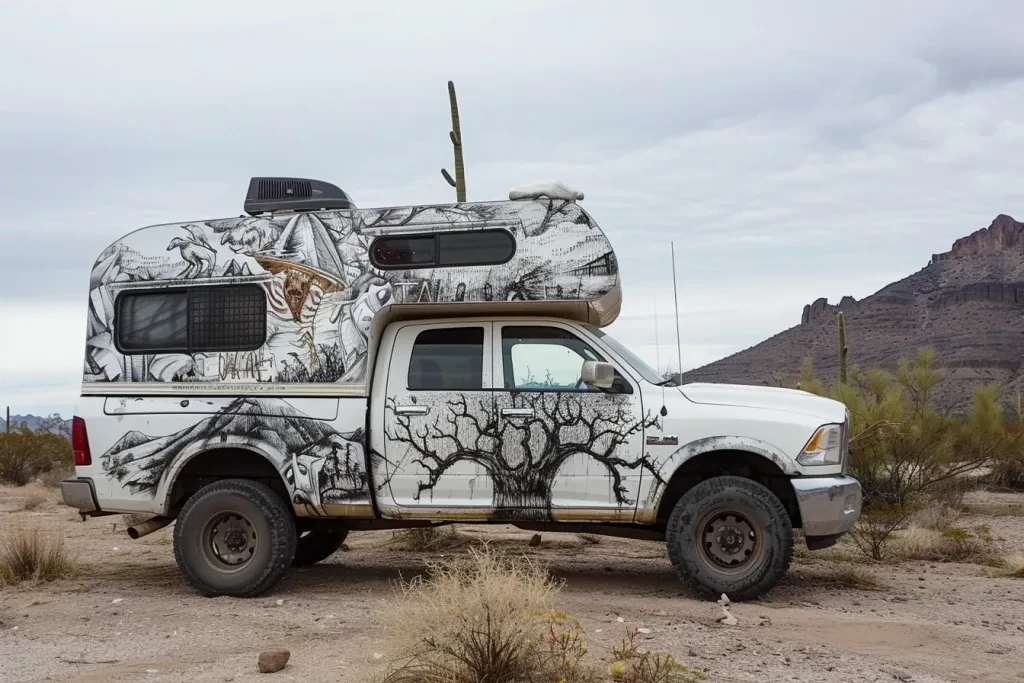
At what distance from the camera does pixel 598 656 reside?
20.6 ft

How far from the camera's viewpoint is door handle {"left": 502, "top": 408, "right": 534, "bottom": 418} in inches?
338

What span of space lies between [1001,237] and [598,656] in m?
61.5

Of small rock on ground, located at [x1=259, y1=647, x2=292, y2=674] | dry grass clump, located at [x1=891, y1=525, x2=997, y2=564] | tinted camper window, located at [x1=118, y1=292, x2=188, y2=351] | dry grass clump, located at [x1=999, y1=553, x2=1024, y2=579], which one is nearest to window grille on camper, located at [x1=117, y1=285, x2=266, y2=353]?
tinted camper window, located at [x1=118, y1=292, x2=188, y2=351]

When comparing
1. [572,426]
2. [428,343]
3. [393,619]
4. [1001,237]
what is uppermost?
[1001,237]

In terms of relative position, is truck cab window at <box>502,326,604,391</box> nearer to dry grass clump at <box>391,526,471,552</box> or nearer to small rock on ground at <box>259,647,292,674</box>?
small rock on ground at <box>259,647,292,674</box>

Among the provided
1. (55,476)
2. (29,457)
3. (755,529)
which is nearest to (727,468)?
(755,529)

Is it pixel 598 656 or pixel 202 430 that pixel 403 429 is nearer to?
pixel 202 430

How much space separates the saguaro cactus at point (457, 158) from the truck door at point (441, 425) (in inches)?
239

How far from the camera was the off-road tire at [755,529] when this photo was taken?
8.26m

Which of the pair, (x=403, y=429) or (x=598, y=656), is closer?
(x=598, y=656)

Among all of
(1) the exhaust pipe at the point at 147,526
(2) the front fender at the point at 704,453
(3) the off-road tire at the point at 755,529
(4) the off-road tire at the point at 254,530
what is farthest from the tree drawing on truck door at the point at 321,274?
(3) the off-road tire at the point at 755,529

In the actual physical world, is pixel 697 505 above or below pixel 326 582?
above

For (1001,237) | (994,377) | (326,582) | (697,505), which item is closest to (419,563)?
(326,582)

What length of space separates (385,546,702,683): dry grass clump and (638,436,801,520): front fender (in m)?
2.71
